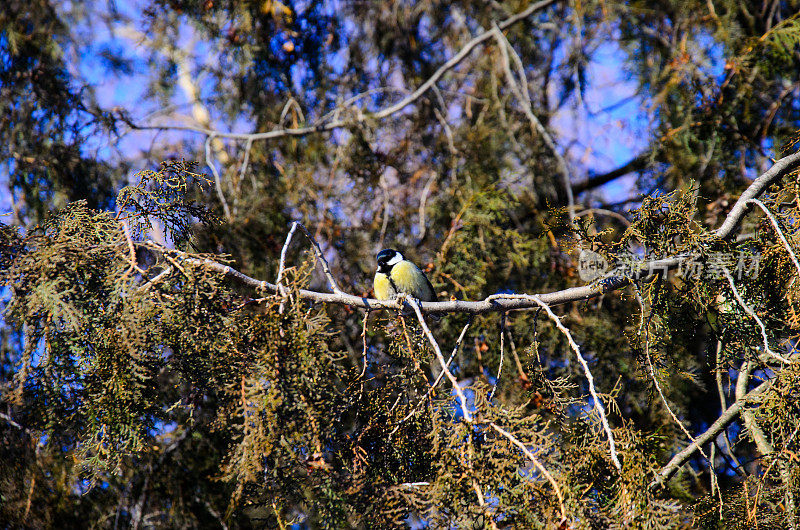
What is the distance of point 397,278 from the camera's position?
410 centimetres

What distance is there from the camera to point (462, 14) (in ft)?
18.7

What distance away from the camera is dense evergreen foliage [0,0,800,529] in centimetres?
188

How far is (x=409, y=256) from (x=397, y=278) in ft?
1.49

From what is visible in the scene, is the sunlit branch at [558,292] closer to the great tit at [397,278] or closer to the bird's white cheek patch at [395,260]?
the great tit at [397,278]

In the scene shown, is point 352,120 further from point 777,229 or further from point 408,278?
point 777,229

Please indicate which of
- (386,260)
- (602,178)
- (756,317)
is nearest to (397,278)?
(386,260)

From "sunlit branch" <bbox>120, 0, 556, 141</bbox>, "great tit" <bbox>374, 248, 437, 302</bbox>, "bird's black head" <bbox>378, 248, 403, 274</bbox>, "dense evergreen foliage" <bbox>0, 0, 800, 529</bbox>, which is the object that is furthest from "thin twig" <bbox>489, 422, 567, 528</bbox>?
"sunlit branch" <bbox>120, 0, 556, 141</bbox>

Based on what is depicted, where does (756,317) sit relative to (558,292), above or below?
below

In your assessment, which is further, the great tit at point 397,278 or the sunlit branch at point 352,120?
the sunlit branch at point 352,120

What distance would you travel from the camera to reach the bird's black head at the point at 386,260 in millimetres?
4184

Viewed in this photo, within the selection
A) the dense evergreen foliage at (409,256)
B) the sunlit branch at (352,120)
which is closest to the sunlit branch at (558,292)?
the dense evergreen foliage at (409,256)

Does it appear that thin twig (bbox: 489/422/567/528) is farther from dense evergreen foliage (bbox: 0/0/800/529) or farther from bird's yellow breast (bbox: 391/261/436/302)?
bird's yellow breast (bbox: 391/261/436/302)

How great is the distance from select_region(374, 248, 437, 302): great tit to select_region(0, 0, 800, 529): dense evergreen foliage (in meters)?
0.17

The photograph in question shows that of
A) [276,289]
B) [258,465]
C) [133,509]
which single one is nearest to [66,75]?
[133,509]
